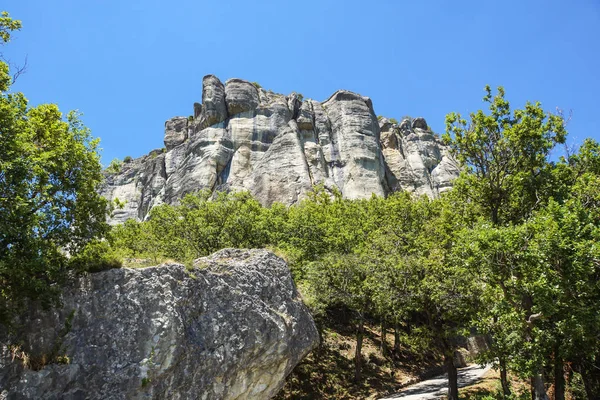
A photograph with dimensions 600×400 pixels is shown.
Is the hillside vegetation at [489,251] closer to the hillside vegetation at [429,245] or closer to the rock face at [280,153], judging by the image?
the hillside vegetation at [429,245]

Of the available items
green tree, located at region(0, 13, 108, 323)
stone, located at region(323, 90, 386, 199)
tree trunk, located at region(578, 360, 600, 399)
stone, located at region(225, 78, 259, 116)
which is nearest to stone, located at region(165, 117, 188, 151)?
stone, located at region(225, 78, 259, 116)

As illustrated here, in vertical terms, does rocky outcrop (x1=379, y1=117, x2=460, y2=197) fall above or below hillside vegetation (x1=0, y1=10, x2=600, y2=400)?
above

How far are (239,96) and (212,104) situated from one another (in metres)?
4.73

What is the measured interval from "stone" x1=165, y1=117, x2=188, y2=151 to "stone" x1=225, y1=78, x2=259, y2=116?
1517cm

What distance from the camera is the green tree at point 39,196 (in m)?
11.0

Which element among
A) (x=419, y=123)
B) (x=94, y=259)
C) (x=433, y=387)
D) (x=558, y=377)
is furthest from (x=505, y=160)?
(x=419, y=123)

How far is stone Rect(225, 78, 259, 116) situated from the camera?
235ft

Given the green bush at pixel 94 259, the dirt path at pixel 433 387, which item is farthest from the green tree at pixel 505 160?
the green bush at pixel 94 259

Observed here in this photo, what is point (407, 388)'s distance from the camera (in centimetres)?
2506

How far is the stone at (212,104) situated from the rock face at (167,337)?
5880cm

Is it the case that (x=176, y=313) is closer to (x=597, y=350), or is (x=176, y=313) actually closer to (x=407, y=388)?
(x=597, y=350)

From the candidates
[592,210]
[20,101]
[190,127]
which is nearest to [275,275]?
[20,101]

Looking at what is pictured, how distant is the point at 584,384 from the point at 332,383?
1178 centimetres

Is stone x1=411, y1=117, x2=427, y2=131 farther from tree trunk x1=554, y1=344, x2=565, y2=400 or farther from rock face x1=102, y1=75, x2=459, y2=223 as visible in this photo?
tree trunk x1=554, y1=344, x2=565, y2=400
